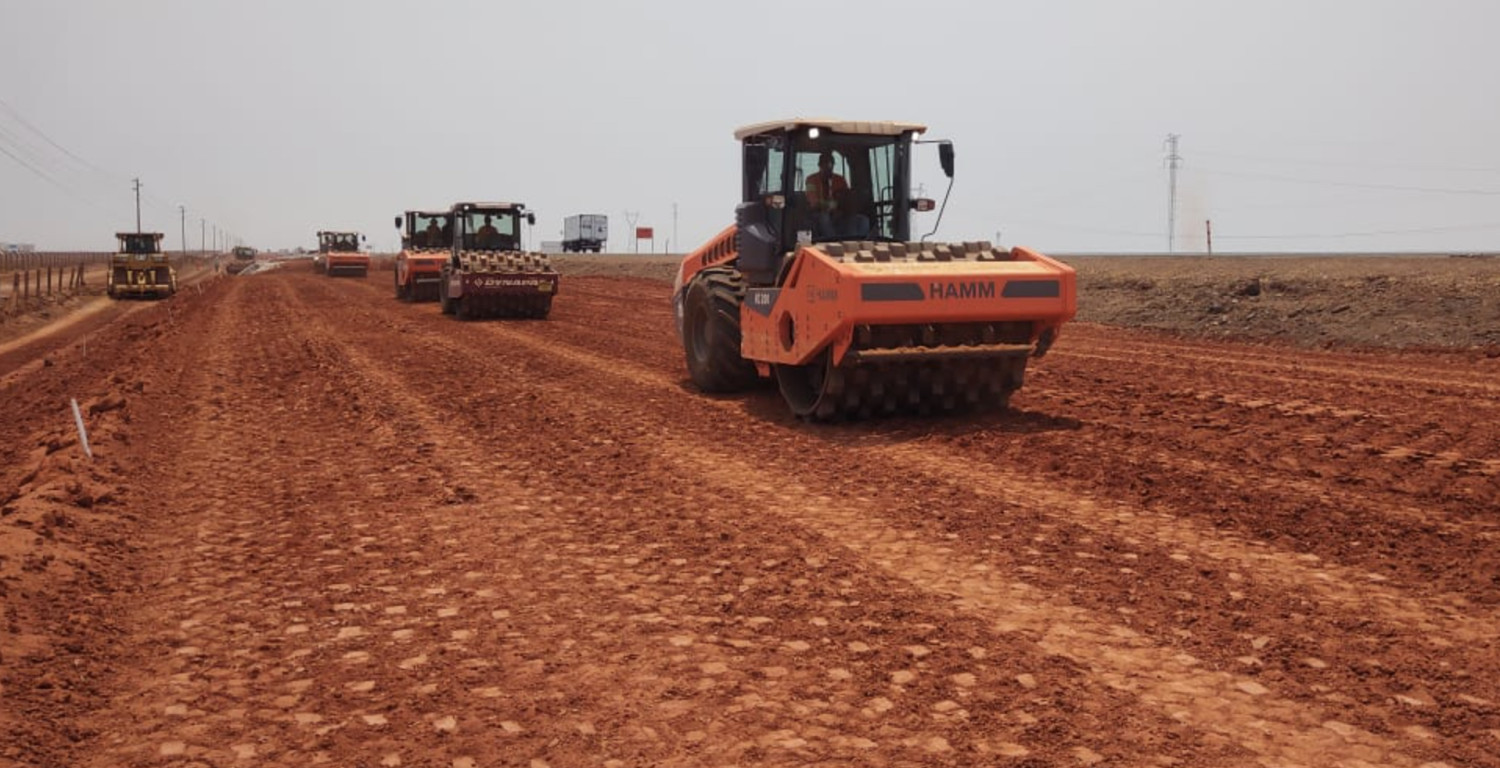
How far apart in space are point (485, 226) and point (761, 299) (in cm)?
1751

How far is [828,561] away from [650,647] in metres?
1.53

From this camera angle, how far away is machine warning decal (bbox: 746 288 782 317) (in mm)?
11039

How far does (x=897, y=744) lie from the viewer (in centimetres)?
395

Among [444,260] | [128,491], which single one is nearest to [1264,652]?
[128,491]

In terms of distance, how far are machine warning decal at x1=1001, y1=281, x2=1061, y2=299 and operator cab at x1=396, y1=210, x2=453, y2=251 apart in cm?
2636

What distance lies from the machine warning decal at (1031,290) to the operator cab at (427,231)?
26356 mm

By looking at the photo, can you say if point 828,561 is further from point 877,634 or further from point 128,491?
point 128,491

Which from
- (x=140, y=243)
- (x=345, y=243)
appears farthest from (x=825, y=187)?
(x=345, y=243)

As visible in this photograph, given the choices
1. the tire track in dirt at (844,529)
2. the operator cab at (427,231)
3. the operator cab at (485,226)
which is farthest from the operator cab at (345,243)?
the tire track in dirt at (844,529)

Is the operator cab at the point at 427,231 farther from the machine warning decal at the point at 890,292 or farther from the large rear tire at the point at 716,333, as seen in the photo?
the machine warning decal at the point at 890,292

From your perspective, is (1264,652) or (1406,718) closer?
(1406,718)

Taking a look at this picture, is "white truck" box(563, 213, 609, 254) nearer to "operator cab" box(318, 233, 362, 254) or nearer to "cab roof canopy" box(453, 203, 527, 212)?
"operator cab" box(318, 233, 362, 254)

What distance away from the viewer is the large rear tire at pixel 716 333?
12445 mm

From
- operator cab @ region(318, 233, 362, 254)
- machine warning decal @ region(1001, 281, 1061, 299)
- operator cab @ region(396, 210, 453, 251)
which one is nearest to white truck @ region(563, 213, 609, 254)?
operator cab @ region(318, 233, 362, 254)
